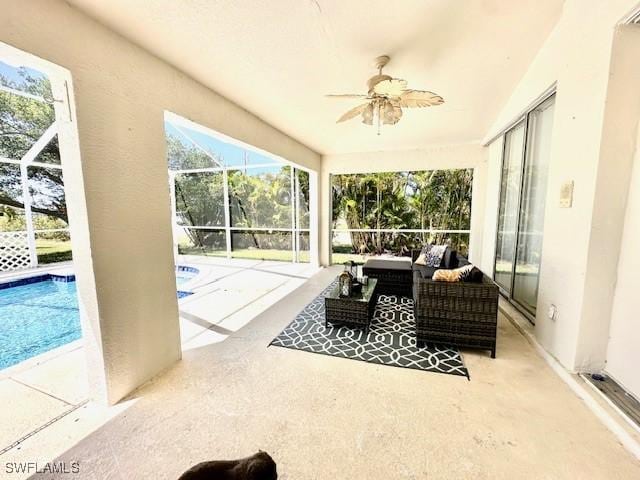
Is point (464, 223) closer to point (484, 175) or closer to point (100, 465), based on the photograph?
point (484, 175)

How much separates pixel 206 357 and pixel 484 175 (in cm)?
547

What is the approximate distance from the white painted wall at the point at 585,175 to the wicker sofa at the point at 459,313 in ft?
1.70

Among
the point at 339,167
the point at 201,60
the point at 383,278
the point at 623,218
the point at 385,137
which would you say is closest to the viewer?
the point at 623,218

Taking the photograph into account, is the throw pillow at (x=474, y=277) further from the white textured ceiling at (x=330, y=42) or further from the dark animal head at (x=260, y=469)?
the dark animal head at (x=260, y=469)

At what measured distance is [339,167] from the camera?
591 centimetres

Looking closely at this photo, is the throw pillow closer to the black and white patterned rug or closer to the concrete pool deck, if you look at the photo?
the black and white patterned rug

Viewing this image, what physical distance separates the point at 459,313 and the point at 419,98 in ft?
6.42

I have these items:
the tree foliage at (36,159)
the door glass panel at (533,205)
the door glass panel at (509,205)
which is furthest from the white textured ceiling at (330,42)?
the tree foliage at (36,159)

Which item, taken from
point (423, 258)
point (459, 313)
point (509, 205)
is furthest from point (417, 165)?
point (459, 313)

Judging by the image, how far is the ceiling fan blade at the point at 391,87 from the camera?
202 centimetres

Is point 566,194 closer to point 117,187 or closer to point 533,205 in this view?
point 533,205

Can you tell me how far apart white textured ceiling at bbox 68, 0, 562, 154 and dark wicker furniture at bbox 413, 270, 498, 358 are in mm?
2072

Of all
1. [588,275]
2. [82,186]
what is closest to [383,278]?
[588,275]

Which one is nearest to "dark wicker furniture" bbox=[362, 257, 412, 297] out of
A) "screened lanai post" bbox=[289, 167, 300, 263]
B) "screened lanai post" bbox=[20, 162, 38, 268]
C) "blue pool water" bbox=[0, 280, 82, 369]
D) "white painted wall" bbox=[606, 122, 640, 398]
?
"white painted wall" bbox=[606, 122, 640, 398]
